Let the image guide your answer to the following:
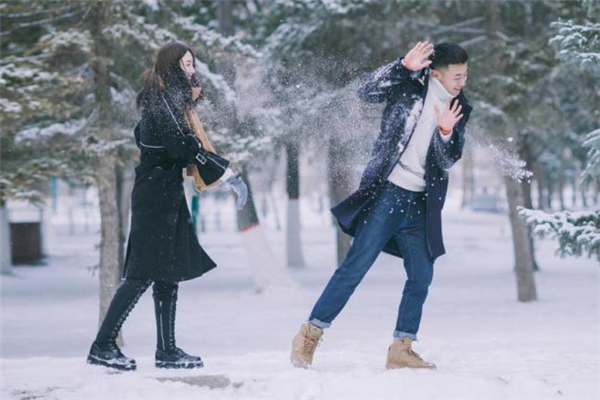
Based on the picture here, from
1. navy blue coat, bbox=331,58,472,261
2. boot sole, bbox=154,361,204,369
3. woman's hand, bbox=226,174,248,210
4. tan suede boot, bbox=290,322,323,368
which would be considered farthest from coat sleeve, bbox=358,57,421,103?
boot sole, bbox=154,361,204,369

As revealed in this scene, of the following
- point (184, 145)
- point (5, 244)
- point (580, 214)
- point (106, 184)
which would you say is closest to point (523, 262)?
point (106, 184)

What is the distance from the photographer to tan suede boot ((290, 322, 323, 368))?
203 inches

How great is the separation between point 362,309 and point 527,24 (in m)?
6.01

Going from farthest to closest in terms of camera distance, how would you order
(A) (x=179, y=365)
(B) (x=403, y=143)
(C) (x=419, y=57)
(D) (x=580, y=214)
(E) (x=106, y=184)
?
(E) (x=106, y=184), (D) (x=580, y=214), (A) (x=179, y=365), (B) (x=403, y=143), (C) (x=419, y=57)

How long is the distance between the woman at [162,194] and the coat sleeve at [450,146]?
1.13 meters

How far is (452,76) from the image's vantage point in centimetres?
499

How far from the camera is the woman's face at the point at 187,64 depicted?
529cm

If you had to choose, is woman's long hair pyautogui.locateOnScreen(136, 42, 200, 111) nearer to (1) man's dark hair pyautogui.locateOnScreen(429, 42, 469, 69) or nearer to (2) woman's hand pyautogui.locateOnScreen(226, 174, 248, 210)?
(2) woman's hand pyautogui.locateOnScreen(226, 174, 248, 210)

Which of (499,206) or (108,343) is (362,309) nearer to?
(108,343)

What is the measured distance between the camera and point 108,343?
17.6 ft

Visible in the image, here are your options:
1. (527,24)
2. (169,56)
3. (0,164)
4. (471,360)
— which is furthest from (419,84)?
(527,24)

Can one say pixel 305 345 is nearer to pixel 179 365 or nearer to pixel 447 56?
pixel 179 365

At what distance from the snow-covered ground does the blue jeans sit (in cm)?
40

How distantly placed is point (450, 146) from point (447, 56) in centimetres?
50
